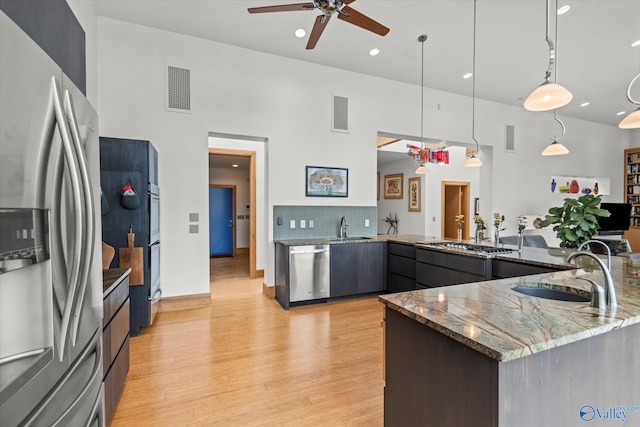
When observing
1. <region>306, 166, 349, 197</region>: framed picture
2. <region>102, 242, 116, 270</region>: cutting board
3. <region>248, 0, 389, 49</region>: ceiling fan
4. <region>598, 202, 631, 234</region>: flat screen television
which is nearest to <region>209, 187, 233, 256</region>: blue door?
<region>306, 166, 349, 197</region>: framed picture

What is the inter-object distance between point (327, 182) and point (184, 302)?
2641mm

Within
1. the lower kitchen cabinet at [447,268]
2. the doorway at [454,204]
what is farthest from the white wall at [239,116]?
the doorway at [454,204]

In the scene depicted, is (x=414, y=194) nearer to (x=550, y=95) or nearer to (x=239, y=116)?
(x=239, y=116)

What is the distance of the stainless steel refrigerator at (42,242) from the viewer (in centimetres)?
64

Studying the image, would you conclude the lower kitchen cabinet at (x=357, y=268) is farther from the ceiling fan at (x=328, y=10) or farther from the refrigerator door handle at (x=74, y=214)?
the refrigerator door handle at (x=74, y=214)

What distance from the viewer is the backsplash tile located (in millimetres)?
4496

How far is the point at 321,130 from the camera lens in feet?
15.5

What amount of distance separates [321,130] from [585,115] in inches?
263

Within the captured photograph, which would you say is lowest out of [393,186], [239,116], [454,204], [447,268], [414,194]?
[447,268]

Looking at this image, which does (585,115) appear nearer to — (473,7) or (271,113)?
(473,7)

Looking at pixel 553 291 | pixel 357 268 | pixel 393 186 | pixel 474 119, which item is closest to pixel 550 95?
pixel 553 291

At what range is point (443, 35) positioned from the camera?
392 cm

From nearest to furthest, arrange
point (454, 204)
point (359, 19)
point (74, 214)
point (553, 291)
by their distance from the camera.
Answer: point (74, 214)
point (553, 291)
point (359, 19)
point (454, 204)

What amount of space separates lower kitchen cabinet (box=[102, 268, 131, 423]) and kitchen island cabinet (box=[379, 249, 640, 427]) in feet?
5.06
